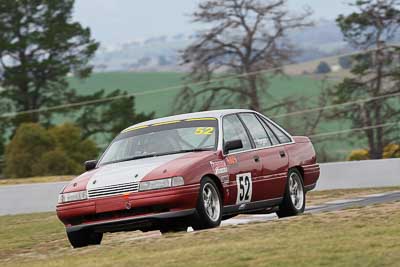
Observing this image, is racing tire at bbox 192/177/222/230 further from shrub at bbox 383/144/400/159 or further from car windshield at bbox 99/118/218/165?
shrub at bbox 383/144/400/159

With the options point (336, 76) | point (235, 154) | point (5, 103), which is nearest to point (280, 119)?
point (336, 76)

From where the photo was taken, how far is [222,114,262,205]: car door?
14.1 metres

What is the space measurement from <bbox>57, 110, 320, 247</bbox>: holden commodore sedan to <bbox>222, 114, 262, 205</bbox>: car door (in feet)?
0.04

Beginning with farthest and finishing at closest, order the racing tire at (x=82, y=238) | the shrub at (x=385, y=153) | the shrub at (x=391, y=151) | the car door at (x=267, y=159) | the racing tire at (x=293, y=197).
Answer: the shrub at (x=385, y=153), the shrub at (x=391, y=151), the racing tire at (x=293, y=197), the car door at (x=267, y=159), the racing tire at (x=82, y=238)

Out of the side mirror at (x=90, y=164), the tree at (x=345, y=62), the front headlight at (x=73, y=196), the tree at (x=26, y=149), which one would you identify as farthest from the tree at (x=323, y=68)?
the front headlight at (x=73, y=196)

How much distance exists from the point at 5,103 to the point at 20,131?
9.51 metres

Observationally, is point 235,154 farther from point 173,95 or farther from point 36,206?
point 173,95

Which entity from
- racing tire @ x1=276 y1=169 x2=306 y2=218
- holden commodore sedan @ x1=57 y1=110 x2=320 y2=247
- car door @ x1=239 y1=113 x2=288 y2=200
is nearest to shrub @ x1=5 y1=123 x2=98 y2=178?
racing tire @ x1=276 y1=169 x2=306 y2=218

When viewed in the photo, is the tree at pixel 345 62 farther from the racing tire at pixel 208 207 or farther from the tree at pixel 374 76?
the racing tire at pixel 208 207

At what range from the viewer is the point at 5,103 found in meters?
58.3

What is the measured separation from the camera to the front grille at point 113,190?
43.1 feet

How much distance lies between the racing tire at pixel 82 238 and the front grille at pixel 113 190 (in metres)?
0.51

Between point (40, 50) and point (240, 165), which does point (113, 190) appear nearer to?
point (240, 165)

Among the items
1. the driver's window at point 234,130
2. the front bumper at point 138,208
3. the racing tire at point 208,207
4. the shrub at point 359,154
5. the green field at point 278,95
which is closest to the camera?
the front bumper at point 138,208
